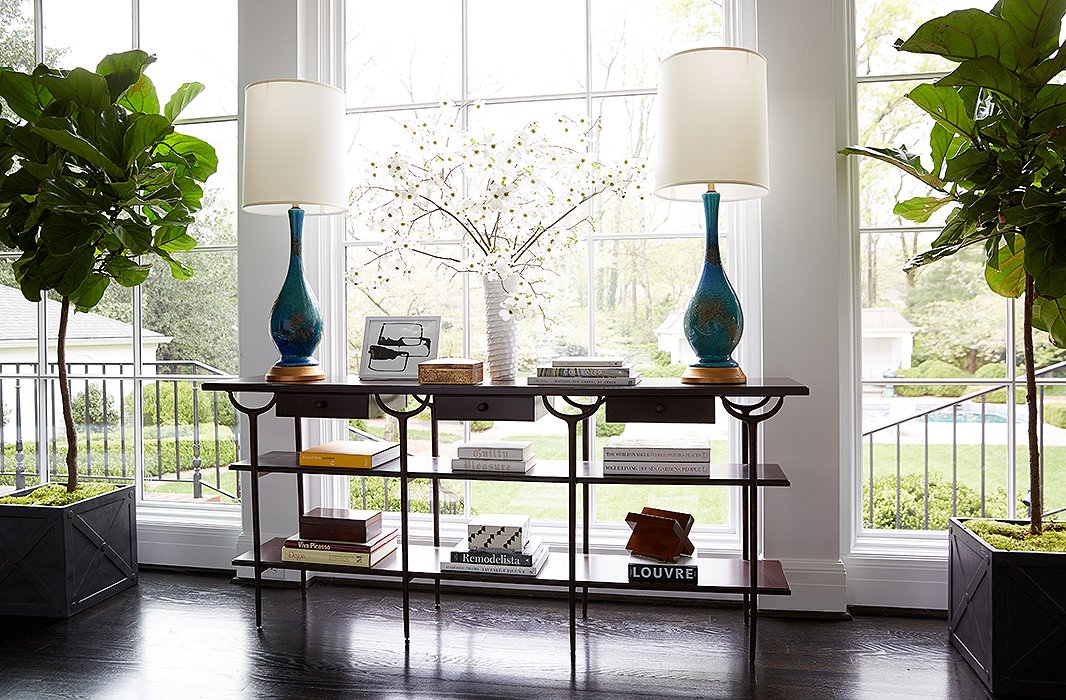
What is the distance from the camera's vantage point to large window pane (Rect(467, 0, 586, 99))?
3.02 m

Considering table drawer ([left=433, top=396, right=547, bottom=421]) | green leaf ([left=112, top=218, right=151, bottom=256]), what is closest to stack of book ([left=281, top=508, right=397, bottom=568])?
table drawer ([left=433, top=396, right=547, bottom=421])

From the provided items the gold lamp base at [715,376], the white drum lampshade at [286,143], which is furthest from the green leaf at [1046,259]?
the white drum lampshade at [286,143]

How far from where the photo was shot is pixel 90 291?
9.70ft

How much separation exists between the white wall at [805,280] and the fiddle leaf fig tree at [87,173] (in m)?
2.13

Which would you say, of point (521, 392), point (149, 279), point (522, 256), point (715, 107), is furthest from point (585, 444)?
point (149, 279)

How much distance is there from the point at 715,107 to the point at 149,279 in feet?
8.34

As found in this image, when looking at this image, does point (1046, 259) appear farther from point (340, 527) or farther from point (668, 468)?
point (340, 527)

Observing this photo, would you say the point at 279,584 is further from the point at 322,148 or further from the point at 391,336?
the point at 322,148

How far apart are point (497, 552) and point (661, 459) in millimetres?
603

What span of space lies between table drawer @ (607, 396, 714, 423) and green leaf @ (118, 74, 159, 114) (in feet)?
6.92

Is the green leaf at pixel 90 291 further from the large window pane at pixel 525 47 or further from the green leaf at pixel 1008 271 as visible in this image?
the green leaf at pixel 1008 271

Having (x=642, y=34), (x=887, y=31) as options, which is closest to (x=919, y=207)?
(x=887, y=31)

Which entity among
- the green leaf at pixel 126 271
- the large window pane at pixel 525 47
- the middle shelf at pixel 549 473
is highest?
the large window pane at pixel 525 47

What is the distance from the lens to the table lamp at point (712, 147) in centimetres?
227
